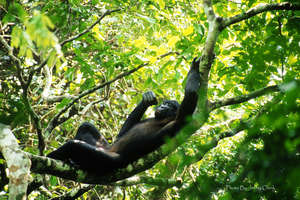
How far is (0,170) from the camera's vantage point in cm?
619

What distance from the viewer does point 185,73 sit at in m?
5.84

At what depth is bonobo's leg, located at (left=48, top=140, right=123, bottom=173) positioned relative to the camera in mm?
4168

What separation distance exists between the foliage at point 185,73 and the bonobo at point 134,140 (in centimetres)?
40

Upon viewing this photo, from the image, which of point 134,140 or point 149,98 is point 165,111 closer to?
point 149,98

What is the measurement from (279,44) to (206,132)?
3214 millimetres

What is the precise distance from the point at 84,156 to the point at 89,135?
43.2 inches

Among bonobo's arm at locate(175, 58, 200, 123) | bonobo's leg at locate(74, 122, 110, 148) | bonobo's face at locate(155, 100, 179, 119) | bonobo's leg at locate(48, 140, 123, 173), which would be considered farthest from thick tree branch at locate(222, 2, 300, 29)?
bonobo's leg at locate(74, 122, 110, 148)

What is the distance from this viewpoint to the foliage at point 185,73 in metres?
1.38

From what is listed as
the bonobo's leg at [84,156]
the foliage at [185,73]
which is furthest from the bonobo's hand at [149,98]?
the bonobo's leg at [84,156]

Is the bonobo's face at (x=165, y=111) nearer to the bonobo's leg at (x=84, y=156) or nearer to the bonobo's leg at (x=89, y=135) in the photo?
the bonobo's leg at (x=89, y=135)

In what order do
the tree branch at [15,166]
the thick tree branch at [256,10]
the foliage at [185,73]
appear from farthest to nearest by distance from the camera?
the thick tree branch at [256,10]
the tree branch at [15,166]
the foliage at [185,73]

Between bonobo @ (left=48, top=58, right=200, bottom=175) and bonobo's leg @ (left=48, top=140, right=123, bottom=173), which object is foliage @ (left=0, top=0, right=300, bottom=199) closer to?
bonobo @ (left=48, top=58, right=200, bottom=175)

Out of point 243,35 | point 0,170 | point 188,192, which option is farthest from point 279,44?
point 0,170

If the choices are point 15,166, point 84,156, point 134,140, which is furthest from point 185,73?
point 15,166
